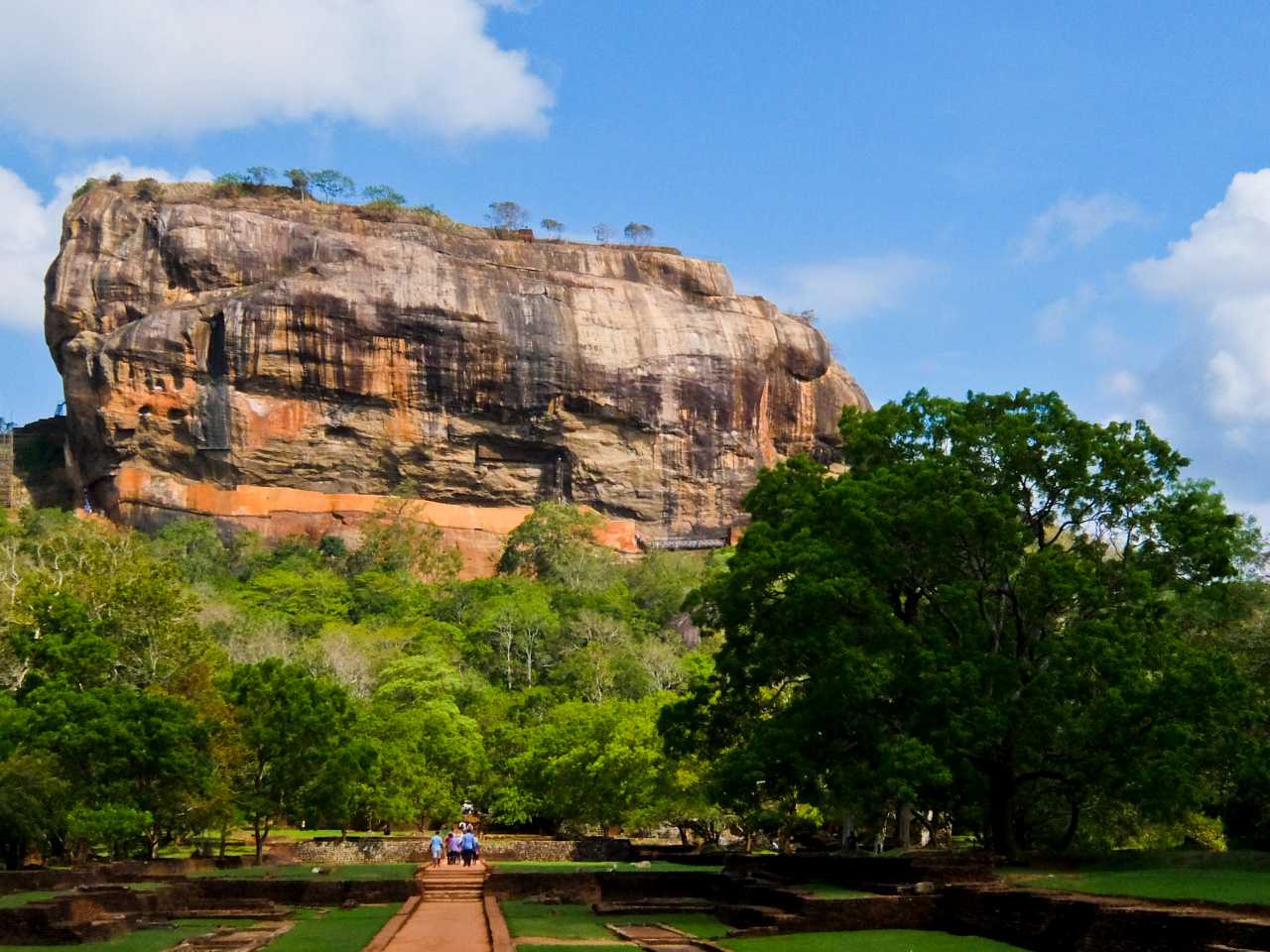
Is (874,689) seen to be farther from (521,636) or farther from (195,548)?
(195,548)

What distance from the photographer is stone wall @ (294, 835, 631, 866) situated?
34.8m

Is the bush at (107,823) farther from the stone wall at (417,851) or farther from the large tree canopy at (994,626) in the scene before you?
the large tree canopy at (994,626)

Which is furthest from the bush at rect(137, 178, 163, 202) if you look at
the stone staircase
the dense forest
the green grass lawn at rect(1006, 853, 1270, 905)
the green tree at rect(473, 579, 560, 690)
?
the green grass lawn at rect(1006, 853, 1270, 905)

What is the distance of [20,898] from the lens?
64.0 feet

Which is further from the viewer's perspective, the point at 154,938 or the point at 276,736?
the point at 276,736

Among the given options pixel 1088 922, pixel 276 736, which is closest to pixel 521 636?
pixel 276 736

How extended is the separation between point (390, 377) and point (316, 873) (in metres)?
53.1

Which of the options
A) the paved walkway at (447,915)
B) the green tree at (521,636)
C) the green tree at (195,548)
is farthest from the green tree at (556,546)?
the paved walkway at (447,915)

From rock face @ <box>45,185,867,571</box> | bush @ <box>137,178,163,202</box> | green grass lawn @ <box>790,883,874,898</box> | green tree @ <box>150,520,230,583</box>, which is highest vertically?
bush @ <box>137,178,163,202</box>

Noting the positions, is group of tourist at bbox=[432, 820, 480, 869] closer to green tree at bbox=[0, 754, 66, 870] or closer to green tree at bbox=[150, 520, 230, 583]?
green tree at bbox=[0, 754, 66, 870]

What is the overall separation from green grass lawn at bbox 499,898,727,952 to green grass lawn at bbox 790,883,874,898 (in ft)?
3.82

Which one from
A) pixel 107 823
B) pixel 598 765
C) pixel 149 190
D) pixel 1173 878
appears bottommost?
pixel 1173 878

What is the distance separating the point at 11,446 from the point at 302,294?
22814 mm

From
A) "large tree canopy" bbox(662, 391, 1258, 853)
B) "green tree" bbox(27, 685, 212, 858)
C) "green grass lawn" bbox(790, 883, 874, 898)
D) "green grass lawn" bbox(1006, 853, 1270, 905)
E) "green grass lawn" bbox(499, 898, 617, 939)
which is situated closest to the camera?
"green grass lawn" bbox(1006, 853, 1270, 905)
